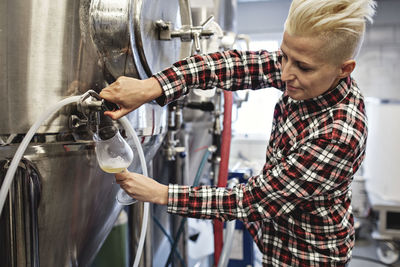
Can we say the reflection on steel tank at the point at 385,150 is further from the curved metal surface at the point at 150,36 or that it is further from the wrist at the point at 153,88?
the wrist at the point at 153,88

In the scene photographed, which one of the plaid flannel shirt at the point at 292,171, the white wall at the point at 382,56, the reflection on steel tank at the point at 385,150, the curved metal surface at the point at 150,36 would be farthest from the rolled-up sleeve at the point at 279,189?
the white wall at the point at 382,56

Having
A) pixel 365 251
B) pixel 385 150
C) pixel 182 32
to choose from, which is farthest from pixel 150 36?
pixel 365 251

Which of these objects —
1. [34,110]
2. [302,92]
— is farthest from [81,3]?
[302,92]

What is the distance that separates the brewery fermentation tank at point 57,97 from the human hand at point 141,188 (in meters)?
0.07

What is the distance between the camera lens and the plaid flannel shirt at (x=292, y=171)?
70 cm

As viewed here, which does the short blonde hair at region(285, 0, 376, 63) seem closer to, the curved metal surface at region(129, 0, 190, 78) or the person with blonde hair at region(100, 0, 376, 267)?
the person with blonde hair at region(100, 0, 376, 267)

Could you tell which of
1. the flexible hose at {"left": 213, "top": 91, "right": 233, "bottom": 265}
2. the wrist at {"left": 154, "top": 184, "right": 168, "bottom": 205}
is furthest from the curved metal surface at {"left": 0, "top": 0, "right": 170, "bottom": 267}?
the flexible hose at {"left": 213, "top": 91, "right": 233, "bottom": 265}

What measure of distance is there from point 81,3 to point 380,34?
3428 millimetres

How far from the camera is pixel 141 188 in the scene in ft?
2.24

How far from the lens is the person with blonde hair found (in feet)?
2.14

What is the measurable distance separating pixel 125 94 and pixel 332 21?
0.41 meters

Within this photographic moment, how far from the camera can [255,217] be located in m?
0.73

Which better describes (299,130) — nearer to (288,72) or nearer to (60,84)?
(288,72)

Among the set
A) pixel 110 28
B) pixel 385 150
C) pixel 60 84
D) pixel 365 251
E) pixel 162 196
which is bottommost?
pixel 365 251
